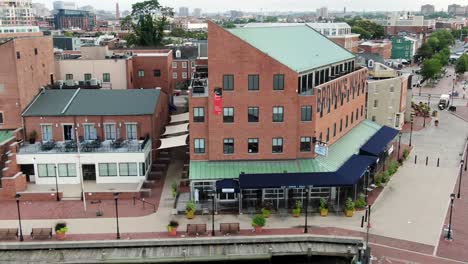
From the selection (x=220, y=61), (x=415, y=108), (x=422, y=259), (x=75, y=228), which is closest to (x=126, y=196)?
(x=75, y=228)

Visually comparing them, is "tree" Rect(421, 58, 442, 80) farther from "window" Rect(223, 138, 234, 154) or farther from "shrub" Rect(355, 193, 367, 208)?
"window" Rect(223, 138, 234, 154)

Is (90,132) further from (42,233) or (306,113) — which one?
(306,113)

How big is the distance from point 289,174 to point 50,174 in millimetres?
24116

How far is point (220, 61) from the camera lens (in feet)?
144

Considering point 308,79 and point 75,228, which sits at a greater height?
point 308,79

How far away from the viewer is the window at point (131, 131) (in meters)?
53.0

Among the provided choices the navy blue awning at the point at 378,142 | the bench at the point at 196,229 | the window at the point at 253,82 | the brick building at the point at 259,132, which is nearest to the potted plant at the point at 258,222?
the brick building at the point at 259,132

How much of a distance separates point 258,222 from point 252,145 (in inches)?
371

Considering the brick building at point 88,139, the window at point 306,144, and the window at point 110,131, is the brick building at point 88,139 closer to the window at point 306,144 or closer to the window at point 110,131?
the window at point 110,131

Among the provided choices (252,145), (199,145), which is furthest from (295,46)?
(199,145)

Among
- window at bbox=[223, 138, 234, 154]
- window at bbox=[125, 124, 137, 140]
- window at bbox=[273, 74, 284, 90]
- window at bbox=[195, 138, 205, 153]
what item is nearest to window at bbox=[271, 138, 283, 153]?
window at bbox=[223, 138, 234, 154]

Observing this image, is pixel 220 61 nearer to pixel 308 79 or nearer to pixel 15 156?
pixel 308 79

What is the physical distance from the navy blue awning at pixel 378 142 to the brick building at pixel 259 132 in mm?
2275

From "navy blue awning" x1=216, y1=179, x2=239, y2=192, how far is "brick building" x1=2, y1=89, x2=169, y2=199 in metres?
8.89
